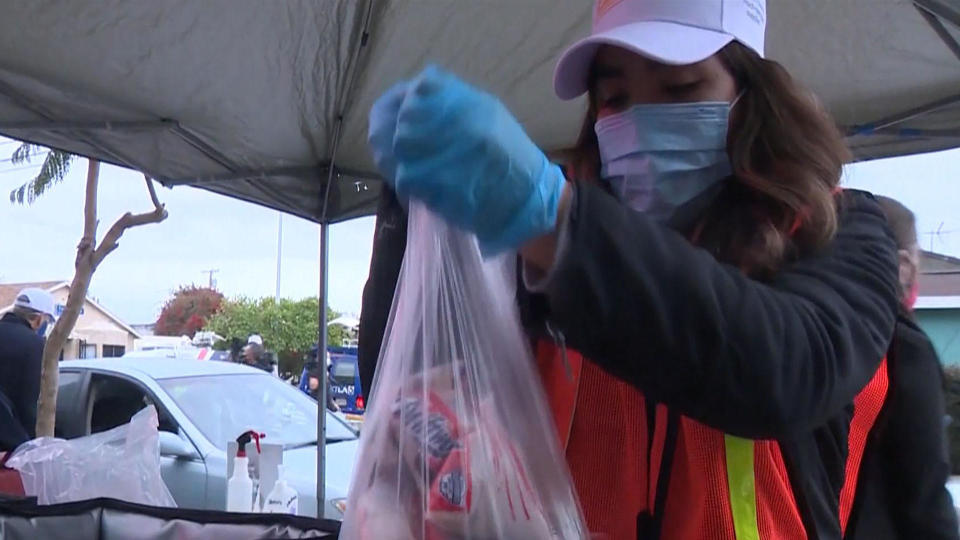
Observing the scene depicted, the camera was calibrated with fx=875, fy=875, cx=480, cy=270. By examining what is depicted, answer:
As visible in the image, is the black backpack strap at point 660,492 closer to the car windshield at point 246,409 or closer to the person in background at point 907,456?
the person in background at point 907,456

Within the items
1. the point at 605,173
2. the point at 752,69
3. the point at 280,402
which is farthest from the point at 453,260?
the point at 280,402

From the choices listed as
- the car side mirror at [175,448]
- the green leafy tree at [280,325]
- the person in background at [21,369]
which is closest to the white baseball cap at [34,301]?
the person in background at [21,369]

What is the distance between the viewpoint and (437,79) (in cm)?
48

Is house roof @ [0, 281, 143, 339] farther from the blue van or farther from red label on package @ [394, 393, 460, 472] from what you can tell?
red label on package @ [394, 393, 460, 472]

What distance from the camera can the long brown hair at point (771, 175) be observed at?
25.8 inches

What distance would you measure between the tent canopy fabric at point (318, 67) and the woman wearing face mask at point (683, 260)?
1606 mm

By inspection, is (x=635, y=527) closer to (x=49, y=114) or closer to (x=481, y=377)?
(x=481, y=377)

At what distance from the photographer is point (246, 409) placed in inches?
189

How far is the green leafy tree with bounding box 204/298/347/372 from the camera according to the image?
21.4 m

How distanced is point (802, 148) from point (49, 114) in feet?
9.23

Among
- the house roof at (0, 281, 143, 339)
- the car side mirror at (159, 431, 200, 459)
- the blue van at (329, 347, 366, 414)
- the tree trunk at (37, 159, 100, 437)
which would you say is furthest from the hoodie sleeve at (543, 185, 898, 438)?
the house roof at (0, 281, 143, 339)

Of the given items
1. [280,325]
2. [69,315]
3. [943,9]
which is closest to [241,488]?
[943,9]

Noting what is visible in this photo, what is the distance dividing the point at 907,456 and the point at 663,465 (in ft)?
0.90

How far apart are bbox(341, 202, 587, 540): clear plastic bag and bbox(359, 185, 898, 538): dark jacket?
6.8 inches
